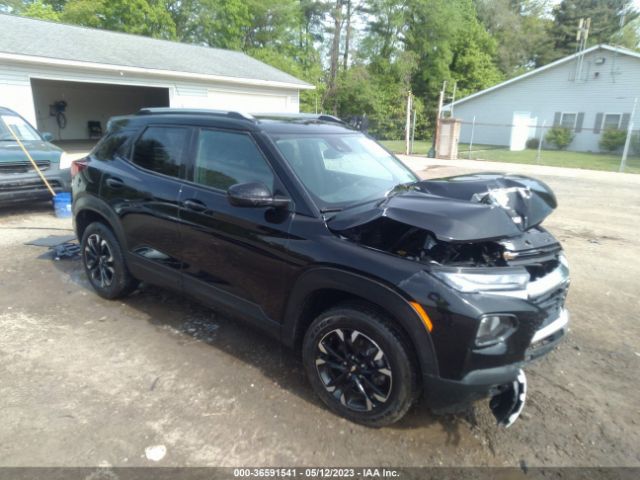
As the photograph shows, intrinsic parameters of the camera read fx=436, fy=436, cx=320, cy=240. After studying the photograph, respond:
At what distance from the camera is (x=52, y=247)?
5.92 m

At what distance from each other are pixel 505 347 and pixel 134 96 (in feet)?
92.0

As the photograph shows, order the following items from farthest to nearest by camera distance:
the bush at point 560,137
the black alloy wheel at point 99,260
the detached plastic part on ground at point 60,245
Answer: the bush at point 560,137 < the detached plastic part on ground at point 60,245 < the black alloy wheel at point 99,260

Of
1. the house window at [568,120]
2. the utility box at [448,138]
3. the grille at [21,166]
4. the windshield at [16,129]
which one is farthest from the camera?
the house window at [568,120]

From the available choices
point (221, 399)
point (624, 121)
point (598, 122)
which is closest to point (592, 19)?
point (598, 122)

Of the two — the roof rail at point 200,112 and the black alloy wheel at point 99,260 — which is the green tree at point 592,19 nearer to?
the roof rail at point 200,112

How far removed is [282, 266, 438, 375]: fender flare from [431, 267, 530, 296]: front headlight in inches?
9.7

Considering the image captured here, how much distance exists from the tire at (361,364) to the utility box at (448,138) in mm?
18730

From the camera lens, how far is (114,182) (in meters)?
4.03

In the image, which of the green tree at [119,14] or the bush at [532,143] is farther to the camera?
the green tree at [119,14]

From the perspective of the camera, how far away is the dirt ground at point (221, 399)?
2.48 meters

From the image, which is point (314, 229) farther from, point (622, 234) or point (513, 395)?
point (622, 234)

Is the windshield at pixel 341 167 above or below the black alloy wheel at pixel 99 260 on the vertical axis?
above

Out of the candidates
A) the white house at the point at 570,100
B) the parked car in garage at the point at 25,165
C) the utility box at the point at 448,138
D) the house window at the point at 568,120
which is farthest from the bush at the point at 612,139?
the parked car in garage at the point at 25,165

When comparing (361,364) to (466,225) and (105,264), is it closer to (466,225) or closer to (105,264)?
(466,225)
